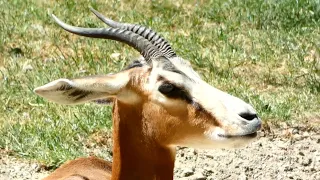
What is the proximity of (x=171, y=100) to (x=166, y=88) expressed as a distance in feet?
0.23

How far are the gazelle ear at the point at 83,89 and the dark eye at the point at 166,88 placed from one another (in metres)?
0.20

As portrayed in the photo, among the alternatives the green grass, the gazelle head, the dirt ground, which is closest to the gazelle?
the gazelle head

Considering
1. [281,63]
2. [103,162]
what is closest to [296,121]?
[281,63]

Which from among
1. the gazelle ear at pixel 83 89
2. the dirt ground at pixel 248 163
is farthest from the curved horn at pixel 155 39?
the dirt ground at pixel 248 163

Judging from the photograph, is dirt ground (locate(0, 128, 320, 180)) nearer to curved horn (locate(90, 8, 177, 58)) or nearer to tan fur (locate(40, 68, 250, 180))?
tan fur (locate(40, 68, 250, 180))

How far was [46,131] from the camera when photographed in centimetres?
681

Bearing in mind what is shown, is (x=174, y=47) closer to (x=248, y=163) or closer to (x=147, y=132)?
(x=248, y=163)

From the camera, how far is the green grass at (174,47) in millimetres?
6926

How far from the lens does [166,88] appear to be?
A: 4562mm

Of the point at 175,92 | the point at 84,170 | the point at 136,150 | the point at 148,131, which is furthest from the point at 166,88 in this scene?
the point at 84,170

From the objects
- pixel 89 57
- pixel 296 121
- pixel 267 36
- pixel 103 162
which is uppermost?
pixel 267 36

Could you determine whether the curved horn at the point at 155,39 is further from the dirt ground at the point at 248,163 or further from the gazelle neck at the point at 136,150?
the dirt ground at the point at 248,163

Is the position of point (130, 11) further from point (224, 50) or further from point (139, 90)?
point (139, 90)

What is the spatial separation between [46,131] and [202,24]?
3114mm
